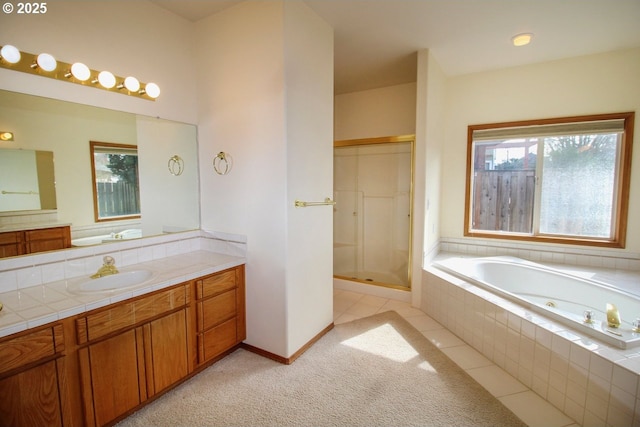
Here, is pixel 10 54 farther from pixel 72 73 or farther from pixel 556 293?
pixel 556 293

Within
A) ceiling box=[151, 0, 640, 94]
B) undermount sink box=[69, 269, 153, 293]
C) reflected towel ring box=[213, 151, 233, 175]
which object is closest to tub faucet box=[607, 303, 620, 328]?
ceiling box=[151, 0, 640, 94]

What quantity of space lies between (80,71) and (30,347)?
153 centimetres

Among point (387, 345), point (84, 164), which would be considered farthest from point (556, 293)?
point (84, 164)

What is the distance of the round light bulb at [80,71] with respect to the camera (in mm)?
1733

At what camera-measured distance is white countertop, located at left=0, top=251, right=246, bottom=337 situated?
49.5 inches

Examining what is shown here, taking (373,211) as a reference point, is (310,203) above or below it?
above

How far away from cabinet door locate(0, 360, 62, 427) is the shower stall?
2999mm

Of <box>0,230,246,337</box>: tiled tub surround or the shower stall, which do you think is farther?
the shower stall

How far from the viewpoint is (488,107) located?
11.2ft

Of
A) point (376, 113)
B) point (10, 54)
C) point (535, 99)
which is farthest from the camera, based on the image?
point (376, 113)

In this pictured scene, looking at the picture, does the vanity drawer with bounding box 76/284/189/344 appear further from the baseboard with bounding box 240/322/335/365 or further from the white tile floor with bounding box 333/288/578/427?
the white tile floor with bounding box 333/288/578/427

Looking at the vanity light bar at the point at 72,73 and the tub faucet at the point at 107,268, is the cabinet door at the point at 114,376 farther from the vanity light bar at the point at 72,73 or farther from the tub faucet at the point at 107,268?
the vanity light bar at the point at 72,73

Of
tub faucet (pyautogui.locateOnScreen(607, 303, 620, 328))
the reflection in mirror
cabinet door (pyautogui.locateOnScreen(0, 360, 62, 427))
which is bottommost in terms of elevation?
cabinet door (pyautogui.locateOnScreen(0, 360, 62, 427))

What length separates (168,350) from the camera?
180 cm
